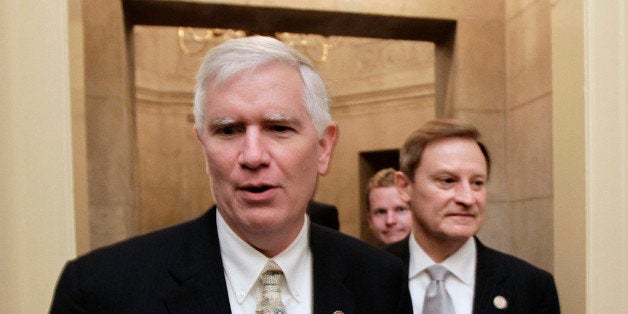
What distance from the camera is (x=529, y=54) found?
19.5ft

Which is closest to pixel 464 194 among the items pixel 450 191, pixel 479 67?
pixel 450 191

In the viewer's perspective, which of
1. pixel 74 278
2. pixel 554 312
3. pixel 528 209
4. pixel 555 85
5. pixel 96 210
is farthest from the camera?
pixel 528 209

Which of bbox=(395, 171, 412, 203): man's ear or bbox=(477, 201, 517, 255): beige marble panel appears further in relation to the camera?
bbox=(477, 201, 517, 255): beige marble panel

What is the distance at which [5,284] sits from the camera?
3.03 m

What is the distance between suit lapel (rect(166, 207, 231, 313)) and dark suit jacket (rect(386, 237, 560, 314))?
Result: 1.17 metres

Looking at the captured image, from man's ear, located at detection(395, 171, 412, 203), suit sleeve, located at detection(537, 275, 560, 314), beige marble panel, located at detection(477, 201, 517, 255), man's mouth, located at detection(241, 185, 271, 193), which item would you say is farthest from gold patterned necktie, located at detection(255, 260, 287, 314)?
beige marble panel, located at detection(477, 201, 517, 255)

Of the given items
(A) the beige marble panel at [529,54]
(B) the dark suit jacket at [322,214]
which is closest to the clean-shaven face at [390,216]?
(B) the dark suit jacket at [322,214]

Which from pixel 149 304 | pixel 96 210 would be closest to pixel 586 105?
pixel 149 304

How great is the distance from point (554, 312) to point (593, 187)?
3.29 feet

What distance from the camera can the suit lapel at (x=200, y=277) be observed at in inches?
77.5

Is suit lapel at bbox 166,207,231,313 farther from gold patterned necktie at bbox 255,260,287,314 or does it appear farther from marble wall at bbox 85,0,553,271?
marble wall at bbox 85,0,553,271

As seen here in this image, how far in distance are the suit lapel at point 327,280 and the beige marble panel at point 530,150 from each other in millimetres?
3732

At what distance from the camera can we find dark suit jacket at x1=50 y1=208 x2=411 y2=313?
194 centimetres

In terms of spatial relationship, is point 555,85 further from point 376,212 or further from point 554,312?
point 554,312
